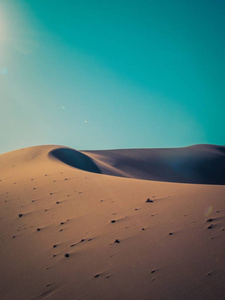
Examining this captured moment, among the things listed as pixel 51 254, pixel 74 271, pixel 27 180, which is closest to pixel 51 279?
pixel 74 271

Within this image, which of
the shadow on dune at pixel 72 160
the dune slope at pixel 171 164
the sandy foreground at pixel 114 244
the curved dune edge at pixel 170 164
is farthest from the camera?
the dune slope at pixel 171 164

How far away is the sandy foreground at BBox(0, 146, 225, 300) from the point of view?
7.55 feet

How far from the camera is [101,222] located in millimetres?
3982

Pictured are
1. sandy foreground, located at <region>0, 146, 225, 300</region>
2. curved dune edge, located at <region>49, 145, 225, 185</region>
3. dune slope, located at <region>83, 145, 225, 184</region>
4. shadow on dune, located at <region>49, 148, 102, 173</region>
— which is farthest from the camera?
dune slope, located at <region>83, 145, 225, 184</region>

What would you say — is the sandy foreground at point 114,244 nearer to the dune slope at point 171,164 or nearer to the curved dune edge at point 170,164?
the curved dune edge at point 170,164

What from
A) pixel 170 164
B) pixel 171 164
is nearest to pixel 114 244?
pixel 170 164

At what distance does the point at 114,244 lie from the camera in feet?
10.5

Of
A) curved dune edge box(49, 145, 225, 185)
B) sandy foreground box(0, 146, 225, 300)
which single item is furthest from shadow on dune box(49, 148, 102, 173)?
sandy foreground box(0, 146, 225, 300)

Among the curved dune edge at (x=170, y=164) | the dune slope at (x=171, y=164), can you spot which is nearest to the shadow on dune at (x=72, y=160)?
the curved dune edge at (x=170, y=164)

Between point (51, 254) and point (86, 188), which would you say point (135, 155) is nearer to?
point (86, 188)

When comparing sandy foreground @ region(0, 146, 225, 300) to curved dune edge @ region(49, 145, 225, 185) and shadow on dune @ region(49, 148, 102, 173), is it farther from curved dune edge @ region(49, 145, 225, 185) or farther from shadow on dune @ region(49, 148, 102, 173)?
curved dune edge @ region(49, 145, 225, 185)

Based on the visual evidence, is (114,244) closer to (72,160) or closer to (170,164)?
(72,160)

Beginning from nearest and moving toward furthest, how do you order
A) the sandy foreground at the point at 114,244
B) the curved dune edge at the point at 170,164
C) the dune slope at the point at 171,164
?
the sandy foreground at the point at 114,244
the curved dune edge at the point at 170,164
the dune slope at the point at 171,164

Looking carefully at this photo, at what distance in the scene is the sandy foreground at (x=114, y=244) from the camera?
7.55 ft
